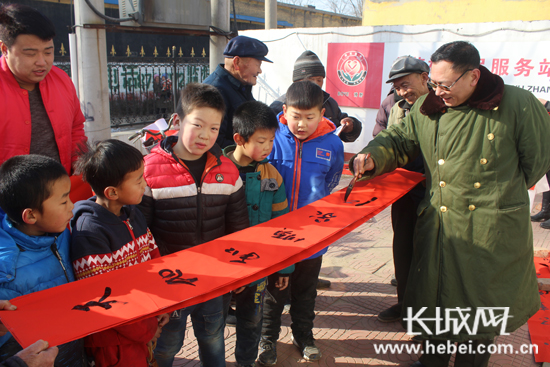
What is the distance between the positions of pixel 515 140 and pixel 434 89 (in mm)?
517

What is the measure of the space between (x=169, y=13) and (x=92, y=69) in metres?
1.23

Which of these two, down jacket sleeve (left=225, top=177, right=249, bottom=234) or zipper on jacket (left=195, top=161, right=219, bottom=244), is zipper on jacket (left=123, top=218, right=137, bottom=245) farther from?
down jacket sleeve (left=225, top=177, right=249, bottom=234)

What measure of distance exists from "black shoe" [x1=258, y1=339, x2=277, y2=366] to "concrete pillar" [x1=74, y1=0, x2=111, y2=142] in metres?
3.72

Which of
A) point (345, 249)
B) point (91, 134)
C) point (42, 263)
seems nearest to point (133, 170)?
point (42, 263)

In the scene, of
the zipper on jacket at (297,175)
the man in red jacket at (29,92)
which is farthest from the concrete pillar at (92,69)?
the zipper on jacket at (297,175)

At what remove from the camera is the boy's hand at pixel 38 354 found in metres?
1.28

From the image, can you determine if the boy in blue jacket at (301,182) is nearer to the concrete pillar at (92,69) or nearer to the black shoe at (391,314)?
the black shoe at (391,314)

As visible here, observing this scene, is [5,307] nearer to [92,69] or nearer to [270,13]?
[92,69]

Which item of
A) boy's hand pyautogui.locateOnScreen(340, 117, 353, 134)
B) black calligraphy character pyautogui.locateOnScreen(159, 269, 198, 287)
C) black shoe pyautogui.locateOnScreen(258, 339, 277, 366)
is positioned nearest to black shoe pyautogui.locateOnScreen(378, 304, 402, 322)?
black shoe pyautogui.locateOnScreen(258, 339, 277, 366)

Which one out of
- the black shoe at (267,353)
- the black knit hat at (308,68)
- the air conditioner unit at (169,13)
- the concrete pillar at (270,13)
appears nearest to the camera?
the black shoe at (267,353)

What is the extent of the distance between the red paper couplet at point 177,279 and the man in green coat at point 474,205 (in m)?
0.47

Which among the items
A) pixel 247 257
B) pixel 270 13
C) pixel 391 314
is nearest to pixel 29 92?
pixel 247 257

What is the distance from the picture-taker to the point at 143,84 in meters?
8.44

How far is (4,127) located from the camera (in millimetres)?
2232
